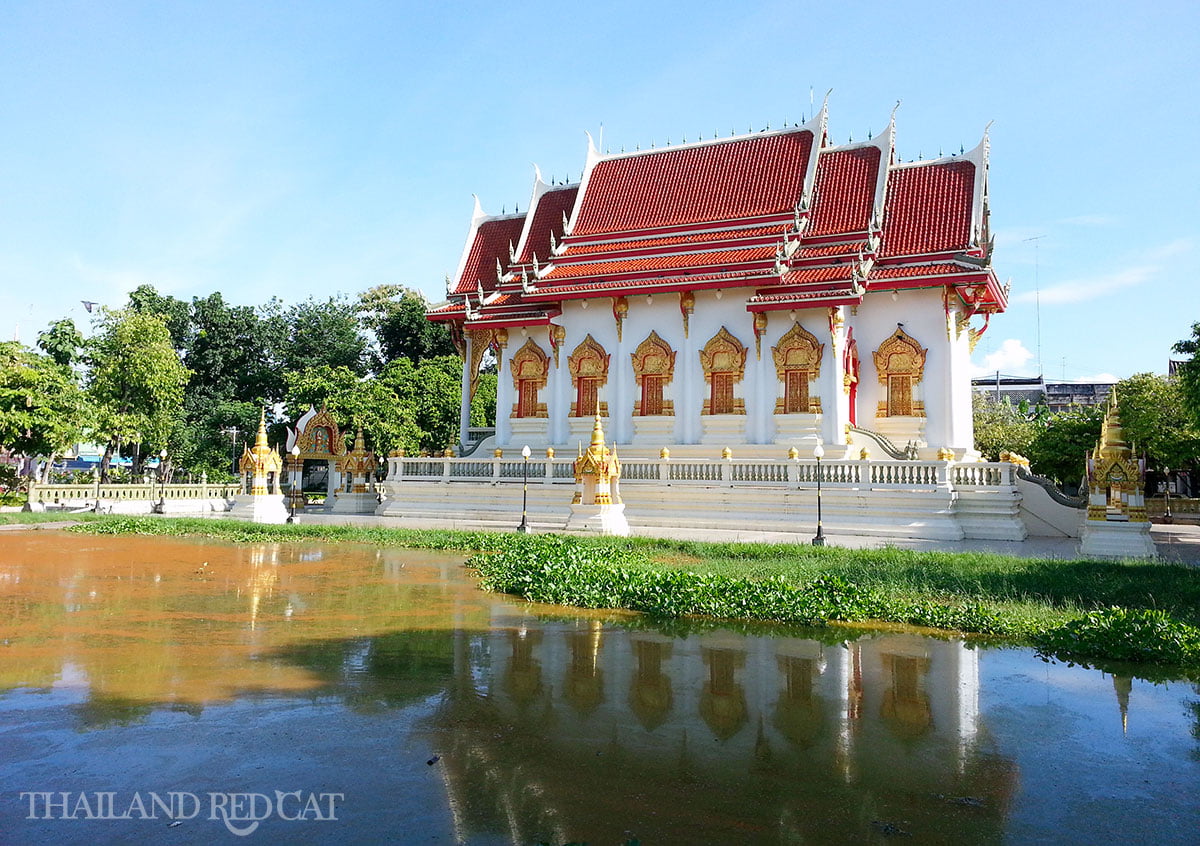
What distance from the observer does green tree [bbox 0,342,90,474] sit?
2398cm

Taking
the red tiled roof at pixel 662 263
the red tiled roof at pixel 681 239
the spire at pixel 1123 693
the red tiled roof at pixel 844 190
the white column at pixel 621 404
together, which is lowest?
the spire at pixel 1123 693

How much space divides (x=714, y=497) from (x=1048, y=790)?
15.7m

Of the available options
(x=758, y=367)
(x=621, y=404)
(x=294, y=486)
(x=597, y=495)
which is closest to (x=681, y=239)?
(x=758, y=367)

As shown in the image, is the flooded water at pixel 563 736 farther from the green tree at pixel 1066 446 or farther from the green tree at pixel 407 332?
the green tree at pixel 407 332

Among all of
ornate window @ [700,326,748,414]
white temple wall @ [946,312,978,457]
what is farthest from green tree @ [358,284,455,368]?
white temple wall @ [946,312,978,457]

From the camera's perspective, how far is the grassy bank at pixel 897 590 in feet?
24.5

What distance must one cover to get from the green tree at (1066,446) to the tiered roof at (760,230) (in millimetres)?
13936

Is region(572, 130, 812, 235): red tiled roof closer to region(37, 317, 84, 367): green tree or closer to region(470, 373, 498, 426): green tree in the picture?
region(470, 373, 498, 426): green tree

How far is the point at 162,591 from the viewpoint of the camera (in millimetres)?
10562

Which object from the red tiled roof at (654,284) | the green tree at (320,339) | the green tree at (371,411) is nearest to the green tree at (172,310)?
the green tree at (320,339)

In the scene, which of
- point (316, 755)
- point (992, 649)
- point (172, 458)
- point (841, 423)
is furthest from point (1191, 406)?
point (172, 458)

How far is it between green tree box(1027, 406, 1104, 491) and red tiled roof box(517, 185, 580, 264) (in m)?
23.3

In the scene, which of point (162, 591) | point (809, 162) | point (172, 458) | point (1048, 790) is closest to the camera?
point (1048, 790)

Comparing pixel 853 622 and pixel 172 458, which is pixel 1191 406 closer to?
pixel 853 622
